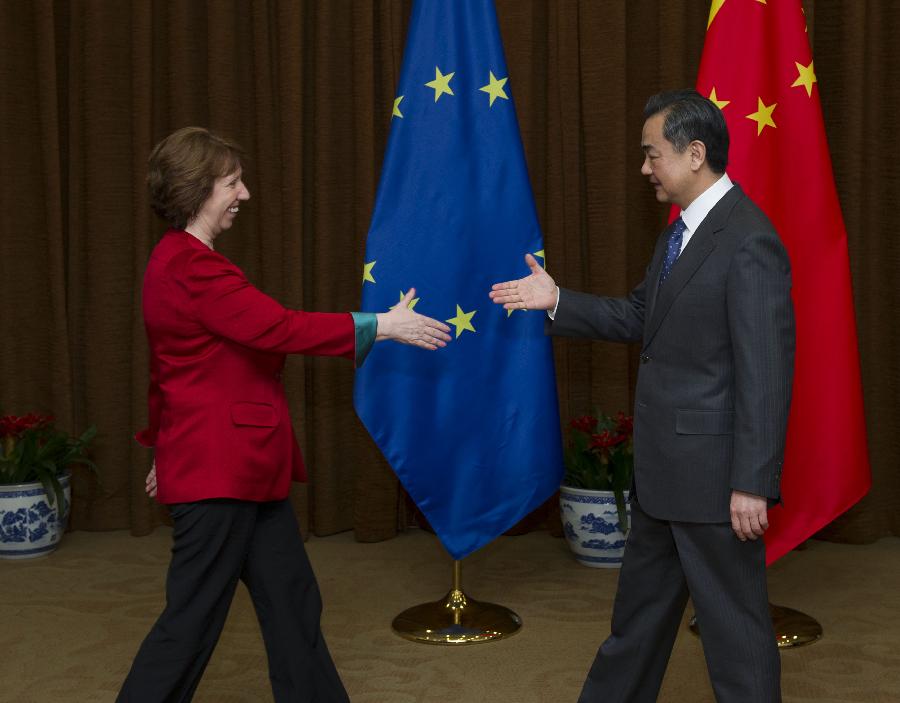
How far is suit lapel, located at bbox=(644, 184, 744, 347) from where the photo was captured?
202cm

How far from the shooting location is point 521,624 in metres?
3.22

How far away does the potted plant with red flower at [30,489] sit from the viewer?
3.94 metres

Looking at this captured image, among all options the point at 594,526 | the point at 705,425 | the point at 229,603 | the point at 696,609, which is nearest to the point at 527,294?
the point at 705,425

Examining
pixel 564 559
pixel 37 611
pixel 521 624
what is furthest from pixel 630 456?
pixel 37 611

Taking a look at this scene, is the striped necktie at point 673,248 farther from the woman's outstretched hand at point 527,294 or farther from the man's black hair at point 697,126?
the woman's outstretched hand at point 527,294

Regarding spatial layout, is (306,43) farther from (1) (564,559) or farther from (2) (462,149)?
(1) (564,559)

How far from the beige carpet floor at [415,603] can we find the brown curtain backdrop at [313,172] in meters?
0.34

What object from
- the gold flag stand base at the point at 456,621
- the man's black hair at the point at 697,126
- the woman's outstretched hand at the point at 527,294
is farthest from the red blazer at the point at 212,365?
the gold flag stand base at the point at 456,621

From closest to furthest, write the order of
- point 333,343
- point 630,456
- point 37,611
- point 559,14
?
1. point 333,343
2. point 37,611
3. point 630,456
4. point 559,14

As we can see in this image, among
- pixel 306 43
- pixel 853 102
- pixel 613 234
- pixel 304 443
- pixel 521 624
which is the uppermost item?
pixel 306 43

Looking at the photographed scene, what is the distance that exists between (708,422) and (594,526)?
1.84m

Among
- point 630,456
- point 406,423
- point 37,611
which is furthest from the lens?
point 630,456

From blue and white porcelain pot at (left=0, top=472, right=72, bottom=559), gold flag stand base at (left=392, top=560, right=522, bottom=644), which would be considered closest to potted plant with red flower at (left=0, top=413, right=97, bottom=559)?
blue and white porcelain pot at (left=0, top=472, right=72, bottom=559)

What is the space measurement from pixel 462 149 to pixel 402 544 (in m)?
1.81
